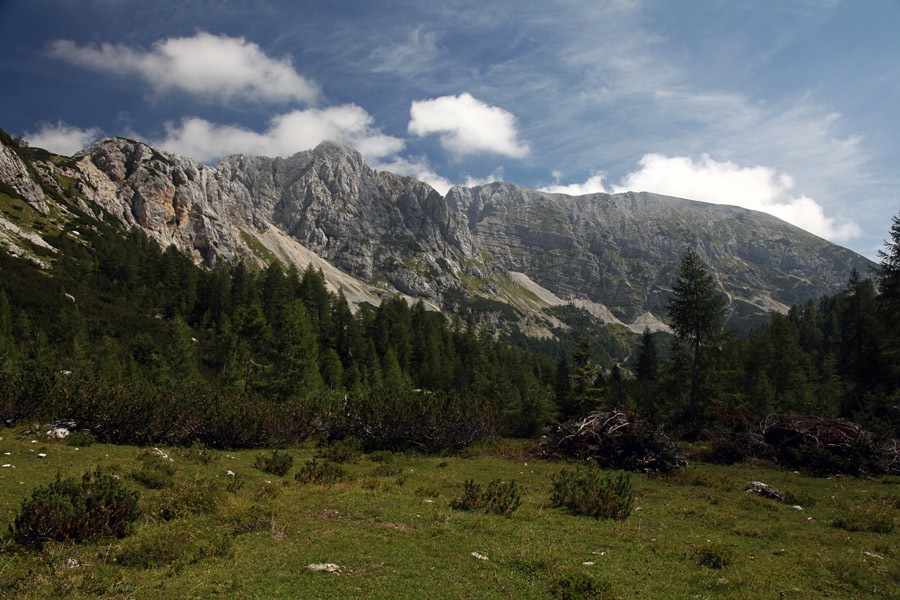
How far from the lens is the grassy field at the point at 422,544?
21.7 feet

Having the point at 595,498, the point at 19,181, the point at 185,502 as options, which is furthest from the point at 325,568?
→ the point at 19,181

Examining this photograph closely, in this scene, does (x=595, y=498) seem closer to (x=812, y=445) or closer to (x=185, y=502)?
(x=185, y=502)

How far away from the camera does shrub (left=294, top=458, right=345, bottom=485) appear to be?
1500 centimetres

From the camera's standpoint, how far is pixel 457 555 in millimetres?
8016

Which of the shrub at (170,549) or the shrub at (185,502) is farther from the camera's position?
the shrub at (185,502)

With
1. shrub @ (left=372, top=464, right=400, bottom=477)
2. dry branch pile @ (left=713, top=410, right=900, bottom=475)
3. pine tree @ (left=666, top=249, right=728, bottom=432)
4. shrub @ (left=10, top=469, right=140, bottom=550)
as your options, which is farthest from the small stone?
pine tree @ (left=666, top=249, right=728, bottom=432)

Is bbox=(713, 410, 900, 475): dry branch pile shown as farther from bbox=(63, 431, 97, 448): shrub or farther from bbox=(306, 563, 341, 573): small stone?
bbox=(63, 431, 97, 448): shrub

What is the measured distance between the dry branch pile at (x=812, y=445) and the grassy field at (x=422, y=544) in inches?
122

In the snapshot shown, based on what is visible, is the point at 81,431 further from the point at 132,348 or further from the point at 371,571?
the point at 132,348

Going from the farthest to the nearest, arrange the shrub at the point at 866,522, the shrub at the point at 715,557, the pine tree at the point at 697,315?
the pine tree at the point at 697,315 < the shrub at the point at 866,522 < the shrub at the point at 715,557

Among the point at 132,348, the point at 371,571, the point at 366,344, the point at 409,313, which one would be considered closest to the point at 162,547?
the point at 371,571

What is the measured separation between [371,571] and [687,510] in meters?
10.0

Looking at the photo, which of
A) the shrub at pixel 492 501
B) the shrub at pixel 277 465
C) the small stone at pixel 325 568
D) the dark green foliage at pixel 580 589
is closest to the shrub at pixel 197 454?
the shrub at pixel 277 465

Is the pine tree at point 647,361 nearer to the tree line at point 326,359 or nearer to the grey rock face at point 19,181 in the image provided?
the tree line at point 326,359
